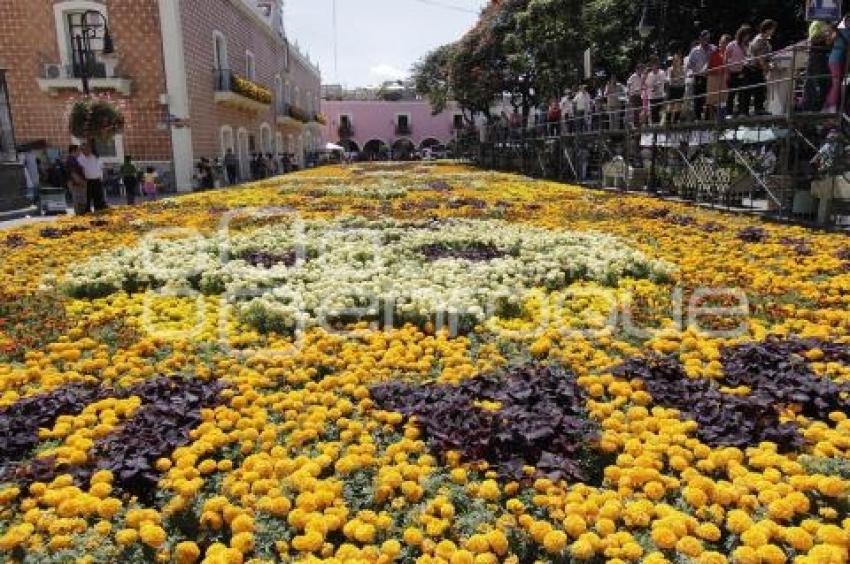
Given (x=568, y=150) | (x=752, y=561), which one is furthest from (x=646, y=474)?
(x=568, y=150)

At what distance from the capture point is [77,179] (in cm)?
1477

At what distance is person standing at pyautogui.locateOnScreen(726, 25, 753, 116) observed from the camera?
1281 centimetres

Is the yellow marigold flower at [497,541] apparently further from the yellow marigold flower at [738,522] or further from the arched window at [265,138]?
the arched window at [265,138]

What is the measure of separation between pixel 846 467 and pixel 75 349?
4.83m

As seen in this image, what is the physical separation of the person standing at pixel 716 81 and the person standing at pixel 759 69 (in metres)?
0.44

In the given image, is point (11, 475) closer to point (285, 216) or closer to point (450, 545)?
point (450, 545)

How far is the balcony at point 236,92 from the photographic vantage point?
31938 millimetres

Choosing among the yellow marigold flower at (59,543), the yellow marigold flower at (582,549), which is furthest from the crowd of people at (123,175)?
the yellow marigold flower at (582,549)

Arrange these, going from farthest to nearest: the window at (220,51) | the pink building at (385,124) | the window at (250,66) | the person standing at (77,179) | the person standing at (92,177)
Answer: the pink building at (385,124) → the window at (250,66) → the window at (220,51) → the person standing at (92,177) → the person standing at (77,179)

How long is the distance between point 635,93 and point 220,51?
24.0 meters

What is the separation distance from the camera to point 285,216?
504 inches

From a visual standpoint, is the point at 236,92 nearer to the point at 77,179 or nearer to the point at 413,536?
the point at 77,179

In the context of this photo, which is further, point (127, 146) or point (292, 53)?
point (292, 53)

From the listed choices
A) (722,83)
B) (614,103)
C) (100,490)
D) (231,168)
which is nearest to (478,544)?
(100,490)
